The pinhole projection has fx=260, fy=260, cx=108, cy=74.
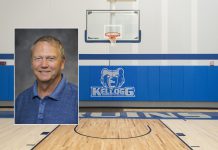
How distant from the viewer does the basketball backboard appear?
26.2ft

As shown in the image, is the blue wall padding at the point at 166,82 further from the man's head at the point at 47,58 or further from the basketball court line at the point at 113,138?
the man's head at the point at 47,58

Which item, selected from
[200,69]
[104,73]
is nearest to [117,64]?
[104,73]

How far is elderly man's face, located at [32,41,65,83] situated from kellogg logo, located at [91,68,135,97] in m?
3.77

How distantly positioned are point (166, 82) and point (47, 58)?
15.5ft

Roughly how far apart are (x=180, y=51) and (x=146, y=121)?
10.4ft

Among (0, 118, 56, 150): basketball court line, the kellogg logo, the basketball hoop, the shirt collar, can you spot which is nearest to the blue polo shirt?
the shirt collar

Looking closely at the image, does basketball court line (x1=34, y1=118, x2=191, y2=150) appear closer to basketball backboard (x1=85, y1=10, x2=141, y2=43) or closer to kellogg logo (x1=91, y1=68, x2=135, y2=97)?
kellogg logo (x1=91, y1=68, x2=135, y2=97)

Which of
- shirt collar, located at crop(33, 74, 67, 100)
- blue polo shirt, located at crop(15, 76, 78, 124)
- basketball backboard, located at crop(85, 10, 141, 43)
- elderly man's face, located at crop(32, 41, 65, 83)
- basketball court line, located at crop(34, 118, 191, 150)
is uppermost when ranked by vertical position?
basketball backboard, located at crop(85, 10, 141, 43)

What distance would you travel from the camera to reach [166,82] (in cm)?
797

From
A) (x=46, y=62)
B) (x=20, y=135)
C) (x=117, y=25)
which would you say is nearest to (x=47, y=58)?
(x=46, y=62)

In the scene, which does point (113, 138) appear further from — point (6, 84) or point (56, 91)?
point (6, 84)

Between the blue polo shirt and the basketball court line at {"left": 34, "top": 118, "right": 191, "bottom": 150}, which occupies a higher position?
the blue polo shirt

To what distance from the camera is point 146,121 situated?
5754 mm

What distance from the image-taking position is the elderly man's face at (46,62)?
414cm
